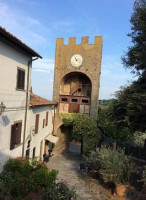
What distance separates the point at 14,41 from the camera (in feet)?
32.9

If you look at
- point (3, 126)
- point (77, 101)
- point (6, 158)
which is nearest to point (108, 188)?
point (6, 158)

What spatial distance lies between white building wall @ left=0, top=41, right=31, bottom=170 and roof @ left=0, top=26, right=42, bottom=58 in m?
0.25

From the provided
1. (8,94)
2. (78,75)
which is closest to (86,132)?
(78,75)

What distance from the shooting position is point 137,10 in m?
13.3

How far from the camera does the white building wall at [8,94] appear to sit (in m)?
9.95

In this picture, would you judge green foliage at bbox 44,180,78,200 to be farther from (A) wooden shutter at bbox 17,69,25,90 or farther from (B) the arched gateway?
(B) the arched gateway

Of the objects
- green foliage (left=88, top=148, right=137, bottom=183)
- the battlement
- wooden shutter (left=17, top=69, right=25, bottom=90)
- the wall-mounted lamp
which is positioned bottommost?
green foliage (left=88, top=148, right=137, bottom=183)

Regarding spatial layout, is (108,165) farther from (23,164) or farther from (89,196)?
(23,164)

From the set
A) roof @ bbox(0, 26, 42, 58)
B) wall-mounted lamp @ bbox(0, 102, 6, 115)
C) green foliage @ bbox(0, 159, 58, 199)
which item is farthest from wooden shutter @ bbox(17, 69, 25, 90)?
green foliage @ bbox(0, 159, 58, 199)

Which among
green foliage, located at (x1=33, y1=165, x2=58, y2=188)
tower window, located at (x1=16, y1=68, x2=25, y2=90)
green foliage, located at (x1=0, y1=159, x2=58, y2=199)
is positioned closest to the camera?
green foliage, located at (x1=0, y1=159, x2=58, y2=199)

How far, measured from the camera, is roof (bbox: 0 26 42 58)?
29.0 feet

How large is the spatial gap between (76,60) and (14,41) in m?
13.9

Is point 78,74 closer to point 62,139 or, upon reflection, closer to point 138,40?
point 62,139

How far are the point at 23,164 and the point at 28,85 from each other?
4609 millimetres
